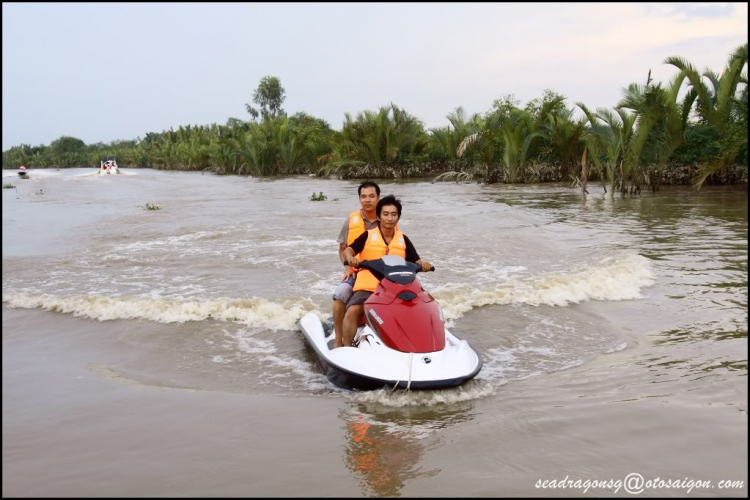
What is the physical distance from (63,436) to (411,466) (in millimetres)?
2192

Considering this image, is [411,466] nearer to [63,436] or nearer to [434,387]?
[434,387]

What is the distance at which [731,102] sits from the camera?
61.0ft

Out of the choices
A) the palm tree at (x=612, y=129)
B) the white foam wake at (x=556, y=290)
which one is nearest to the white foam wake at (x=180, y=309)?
the white foam wake at (x=556, y=290)

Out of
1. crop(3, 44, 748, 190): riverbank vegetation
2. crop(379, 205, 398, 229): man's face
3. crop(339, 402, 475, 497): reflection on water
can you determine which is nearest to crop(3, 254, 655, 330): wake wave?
crop(379, 205, 398, 229): man's face

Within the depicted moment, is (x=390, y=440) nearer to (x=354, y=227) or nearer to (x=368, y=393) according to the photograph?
(x=368, y=393)

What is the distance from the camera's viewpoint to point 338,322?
5.47 meters

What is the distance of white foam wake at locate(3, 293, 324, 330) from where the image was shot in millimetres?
7195

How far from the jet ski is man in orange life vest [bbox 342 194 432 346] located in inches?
5.4

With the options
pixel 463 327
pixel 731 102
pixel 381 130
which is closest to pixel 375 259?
pixel 463 327

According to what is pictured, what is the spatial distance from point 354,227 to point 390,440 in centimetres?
244

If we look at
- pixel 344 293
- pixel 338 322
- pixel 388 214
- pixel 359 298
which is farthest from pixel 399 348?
pixel 388 214

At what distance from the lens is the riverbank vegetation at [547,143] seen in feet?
59.9

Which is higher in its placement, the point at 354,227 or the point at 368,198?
the point at 368,198

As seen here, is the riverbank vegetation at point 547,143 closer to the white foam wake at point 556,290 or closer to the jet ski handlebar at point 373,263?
the white foam wake at point 556,290
